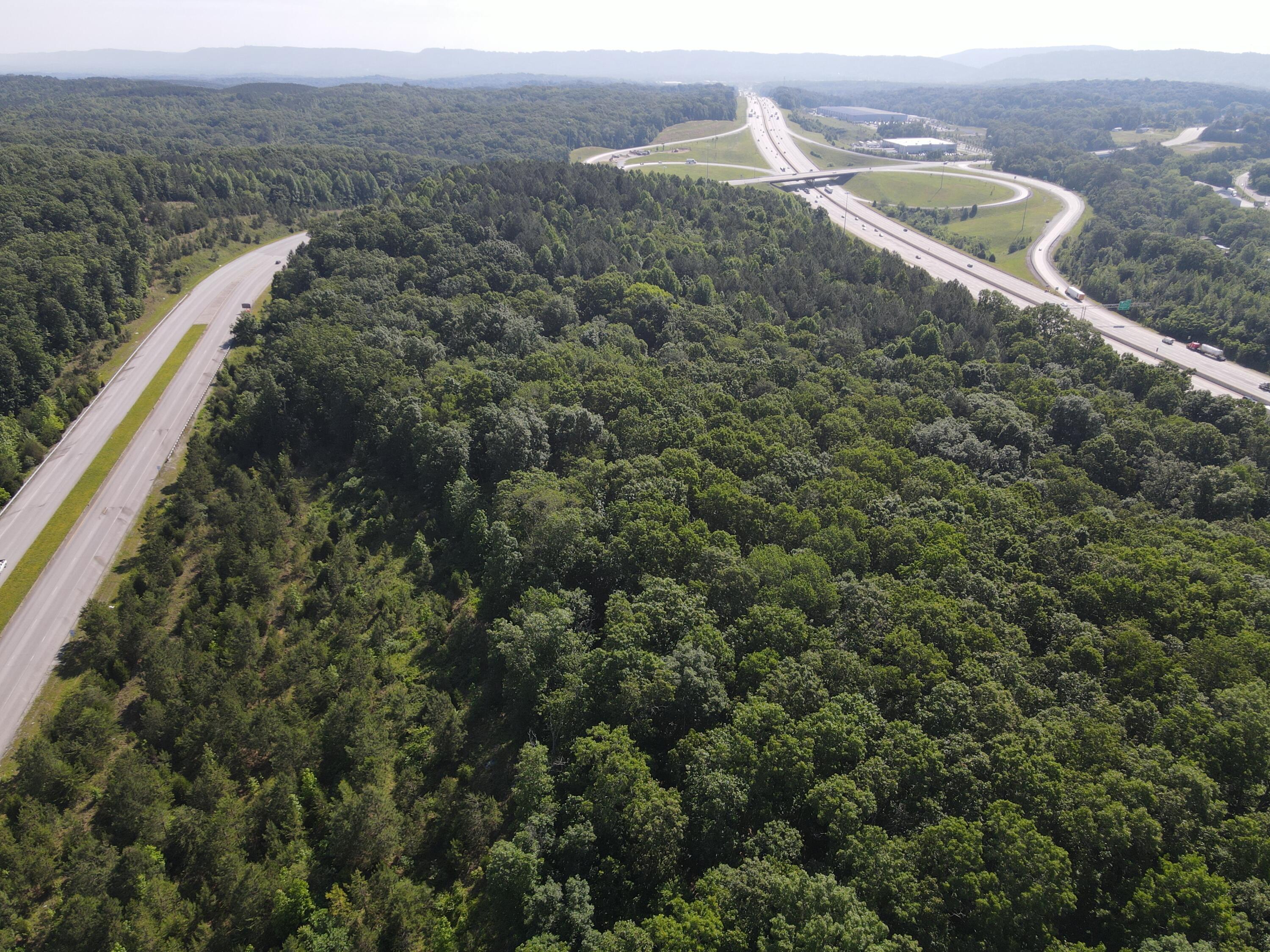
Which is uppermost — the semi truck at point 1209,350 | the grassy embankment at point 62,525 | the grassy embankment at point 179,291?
the grassy embankment at point 179,291

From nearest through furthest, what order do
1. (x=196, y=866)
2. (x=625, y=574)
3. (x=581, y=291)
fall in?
(x=196, y=866), (x=625, y=574), (x=581, y=291)

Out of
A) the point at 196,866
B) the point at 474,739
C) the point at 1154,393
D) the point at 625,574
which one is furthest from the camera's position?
the point at 1154,393

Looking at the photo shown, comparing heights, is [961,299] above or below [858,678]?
above

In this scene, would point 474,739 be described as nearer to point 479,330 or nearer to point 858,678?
point 858,678

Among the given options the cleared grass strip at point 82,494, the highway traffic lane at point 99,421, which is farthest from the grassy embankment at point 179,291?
the cleared grass strip at point 82,494

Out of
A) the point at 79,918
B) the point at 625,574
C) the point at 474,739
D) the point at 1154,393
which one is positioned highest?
the point at 1154,393

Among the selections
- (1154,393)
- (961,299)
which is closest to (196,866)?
(1154,393)

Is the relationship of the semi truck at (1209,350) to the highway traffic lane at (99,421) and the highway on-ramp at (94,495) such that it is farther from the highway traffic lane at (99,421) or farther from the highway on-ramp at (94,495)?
the highway traffic lane at (99,421)
